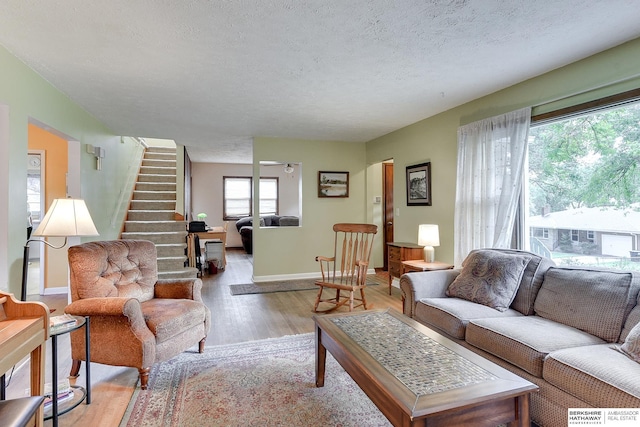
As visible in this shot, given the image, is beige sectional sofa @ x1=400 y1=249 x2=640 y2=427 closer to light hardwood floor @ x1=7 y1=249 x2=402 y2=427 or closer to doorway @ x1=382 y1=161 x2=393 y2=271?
light hardwood floor @ x1=7 y1=249 x2=402 y2=427

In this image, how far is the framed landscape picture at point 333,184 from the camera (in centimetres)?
593

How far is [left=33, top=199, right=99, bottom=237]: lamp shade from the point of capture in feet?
7.14

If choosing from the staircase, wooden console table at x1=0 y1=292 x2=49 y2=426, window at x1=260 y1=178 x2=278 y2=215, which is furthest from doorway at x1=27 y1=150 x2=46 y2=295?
window at x1=260 y1=178 x2=278 y2=215

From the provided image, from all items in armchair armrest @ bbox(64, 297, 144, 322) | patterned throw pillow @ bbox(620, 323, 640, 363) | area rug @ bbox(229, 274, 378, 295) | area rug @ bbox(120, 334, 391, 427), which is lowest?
area rug @ bbox(120, 334, 391, 427)

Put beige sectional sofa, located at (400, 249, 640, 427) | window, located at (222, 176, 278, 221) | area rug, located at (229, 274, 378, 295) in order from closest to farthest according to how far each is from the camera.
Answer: beige sectional sofa, located at (400, 249, 640, 427)
area rug, located at (229, 274, 378, 295)
window, located at (222, 176, 278, 221)

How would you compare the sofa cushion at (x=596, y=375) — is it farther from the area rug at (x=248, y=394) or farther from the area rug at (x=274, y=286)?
the area rug at (x=274, y=286)

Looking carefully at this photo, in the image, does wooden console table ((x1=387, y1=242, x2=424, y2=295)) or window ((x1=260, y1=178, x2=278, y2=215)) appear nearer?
wooden console table ((x1=387, y1=242, x2=424, y2=295))

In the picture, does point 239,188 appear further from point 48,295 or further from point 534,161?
point 534,161

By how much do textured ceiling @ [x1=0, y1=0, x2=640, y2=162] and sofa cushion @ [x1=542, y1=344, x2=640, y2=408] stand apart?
1986 mm

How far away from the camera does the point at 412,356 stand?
5.58 feet

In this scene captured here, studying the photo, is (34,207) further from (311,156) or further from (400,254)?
(400,254)

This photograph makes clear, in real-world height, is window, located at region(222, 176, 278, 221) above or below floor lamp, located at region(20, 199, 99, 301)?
above

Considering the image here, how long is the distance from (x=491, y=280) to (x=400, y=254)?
1860mm

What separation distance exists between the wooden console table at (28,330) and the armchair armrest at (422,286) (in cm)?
252
